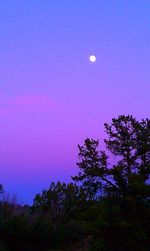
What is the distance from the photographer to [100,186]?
25125 millimetres

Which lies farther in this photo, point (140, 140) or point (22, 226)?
point (22, 226)

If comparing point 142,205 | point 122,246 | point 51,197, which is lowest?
point 122,246

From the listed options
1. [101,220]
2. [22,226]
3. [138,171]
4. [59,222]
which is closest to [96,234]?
[101,220]

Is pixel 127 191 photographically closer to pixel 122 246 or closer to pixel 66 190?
pixel 122 246

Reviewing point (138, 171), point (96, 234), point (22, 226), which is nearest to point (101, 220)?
point (96, 234)

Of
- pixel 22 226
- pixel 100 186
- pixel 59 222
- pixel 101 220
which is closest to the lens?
pixel 101 220

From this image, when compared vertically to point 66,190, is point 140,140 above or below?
below

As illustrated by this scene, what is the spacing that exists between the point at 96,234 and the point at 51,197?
47.8 ft

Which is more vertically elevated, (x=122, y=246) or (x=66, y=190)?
(x=66, y=190)

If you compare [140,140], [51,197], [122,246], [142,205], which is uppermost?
[51,197]

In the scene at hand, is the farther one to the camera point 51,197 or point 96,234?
point 51,197

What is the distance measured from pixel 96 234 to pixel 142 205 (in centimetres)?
231

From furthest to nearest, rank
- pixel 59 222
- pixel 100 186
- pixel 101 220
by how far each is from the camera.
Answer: pixel 59 222 < pixel 100 186 < pixel 101 220

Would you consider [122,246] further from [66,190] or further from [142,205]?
[66,190]
